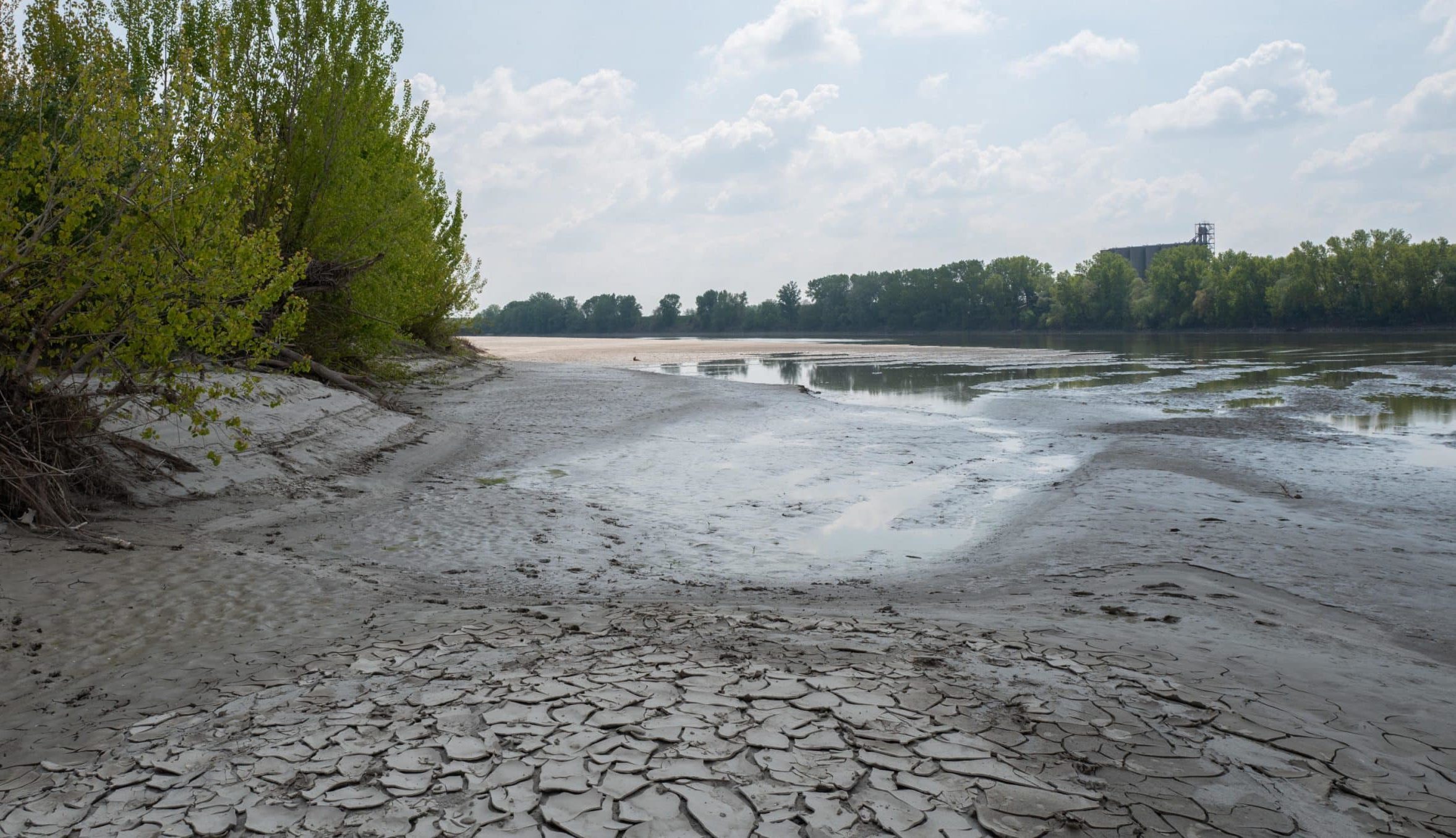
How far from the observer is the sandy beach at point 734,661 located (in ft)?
10.7

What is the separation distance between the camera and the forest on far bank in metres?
72.7

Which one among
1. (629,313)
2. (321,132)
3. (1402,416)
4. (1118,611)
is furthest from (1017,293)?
(1118,611)

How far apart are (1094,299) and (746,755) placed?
104437mm

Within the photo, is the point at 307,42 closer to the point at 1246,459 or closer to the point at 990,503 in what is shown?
the point at 990,503

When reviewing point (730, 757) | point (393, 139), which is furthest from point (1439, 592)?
point (393, 139)

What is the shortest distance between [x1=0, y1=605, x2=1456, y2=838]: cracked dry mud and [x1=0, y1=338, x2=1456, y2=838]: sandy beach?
2cm

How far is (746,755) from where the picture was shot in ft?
11.7

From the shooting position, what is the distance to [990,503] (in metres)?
10.1

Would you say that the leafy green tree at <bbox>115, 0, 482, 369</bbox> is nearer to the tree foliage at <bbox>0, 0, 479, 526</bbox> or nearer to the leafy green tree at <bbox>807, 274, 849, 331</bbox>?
the tree foliage at <bbox>0, 0, 479, 526</bbox>

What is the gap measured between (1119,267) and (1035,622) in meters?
102

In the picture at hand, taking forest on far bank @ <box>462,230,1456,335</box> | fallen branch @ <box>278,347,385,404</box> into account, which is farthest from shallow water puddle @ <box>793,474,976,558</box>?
forest on far bank @ <box>462,230,1456,335</box>

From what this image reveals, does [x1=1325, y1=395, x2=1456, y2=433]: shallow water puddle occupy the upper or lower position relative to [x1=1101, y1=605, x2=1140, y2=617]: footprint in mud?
lower

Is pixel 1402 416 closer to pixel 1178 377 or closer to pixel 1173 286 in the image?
pixel 1178 377

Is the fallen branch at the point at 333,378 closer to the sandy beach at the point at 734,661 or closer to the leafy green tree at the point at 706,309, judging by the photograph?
the sandy beach at the point at 734,661
